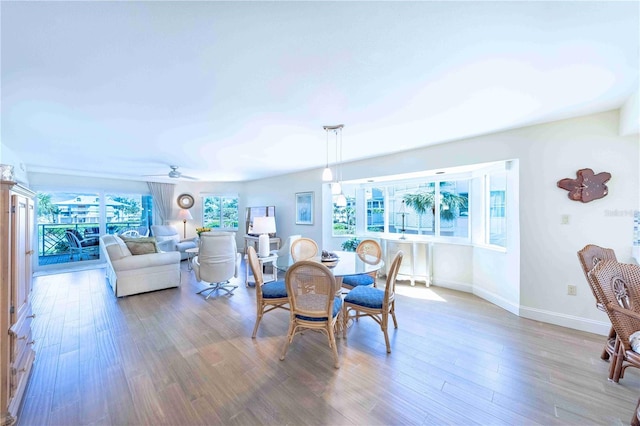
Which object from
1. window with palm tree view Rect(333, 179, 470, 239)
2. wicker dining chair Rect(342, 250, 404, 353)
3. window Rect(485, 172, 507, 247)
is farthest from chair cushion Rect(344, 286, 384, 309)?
window Rect(485, 172, 507, 247)

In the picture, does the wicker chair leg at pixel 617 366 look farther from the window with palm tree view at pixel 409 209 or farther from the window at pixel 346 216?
the window at pixel 346 216

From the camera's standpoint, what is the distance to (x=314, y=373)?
201 cm

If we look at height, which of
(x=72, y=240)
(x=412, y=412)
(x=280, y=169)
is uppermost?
(x=280, y=169)

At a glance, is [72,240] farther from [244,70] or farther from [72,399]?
[244,70]

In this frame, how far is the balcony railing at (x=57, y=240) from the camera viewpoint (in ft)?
18.7

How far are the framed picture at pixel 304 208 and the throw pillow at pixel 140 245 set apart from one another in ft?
9.77

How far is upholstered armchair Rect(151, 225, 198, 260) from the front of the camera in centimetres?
633

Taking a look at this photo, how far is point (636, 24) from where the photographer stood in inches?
53.3

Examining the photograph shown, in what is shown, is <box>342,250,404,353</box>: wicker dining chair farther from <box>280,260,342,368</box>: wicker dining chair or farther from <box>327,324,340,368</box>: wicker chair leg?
<box>327,324,340,368</box>: wicker chair leg

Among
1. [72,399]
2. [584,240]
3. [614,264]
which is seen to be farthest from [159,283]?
[584,240]

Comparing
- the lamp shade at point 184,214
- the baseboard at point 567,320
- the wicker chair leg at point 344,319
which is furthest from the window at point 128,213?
the baseboard at point 567,320

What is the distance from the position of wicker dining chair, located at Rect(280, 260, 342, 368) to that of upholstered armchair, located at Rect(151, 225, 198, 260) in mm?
5165

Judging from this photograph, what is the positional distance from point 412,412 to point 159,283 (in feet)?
13.7

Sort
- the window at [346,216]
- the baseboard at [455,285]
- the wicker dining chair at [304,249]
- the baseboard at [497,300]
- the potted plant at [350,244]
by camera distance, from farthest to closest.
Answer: the window at [346,216], the potted plant at [350,244], the baseboard at [455,285], the wicker dining chair at [304,249], the baseboard at [497,300]
